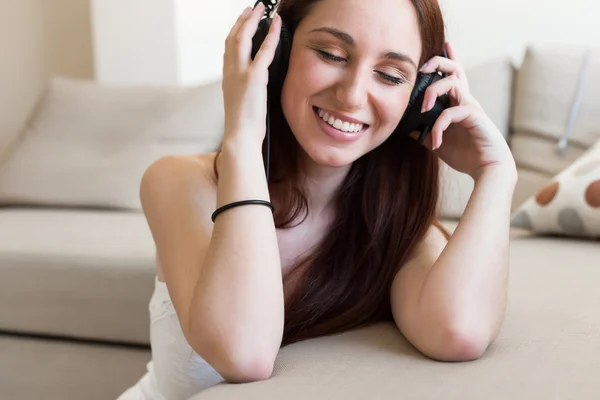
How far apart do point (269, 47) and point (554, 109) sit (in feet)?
4.40

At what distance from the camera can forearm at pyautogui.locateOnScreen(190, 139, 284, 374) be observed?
0.83 m

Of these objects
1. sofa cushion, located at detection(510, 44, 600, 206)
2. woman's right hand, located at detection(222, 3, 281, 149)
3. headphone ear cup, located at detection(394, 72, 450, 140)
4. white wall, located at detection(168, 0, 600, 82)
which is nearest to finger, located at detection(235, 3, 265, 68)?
woman's right hand, located at detection(222, 3, 281, 149)

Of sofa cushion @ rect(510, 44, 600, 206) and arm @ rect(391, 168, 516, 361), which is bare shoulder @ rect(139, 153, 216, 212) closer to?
arm @ rect(391, 168, 516, 361)

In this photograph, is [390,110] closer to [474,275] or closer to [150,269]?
[474,275]

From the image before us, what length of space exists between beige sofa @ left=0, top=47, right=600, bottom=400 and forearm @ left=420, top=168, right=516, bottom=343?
1.9 inches

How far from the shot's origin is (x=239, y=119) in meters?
0.94

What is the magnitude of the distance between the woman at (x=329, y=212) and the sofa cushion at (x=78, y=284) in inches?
19.3

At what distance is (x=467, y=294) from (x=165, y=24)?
6.92ft

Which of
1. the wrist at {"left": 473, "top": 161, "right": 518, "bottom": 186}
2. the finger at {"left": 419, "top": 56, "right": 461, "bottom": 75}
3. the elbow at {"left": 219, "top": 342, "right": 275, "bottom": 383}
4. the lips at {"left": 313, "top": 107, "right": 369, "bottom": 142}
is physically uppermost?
the finger at {"left": 419, "top": 56, "right": 461, "bottom": 75}

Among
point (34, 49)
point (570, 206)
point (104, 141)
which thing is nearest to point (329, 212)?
point (570, 206)

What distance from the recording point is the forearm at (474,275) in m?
0.92

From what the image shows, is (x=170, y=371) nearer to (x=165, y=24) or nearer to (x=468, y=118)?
(x=468, y=118)

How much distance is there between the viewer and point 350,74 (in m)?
0.97

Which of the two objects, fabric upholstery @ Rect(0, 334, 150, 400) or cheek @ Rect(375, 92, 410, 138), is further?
fabric upholstery @ Rect(0, 334, 150, 400)
